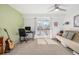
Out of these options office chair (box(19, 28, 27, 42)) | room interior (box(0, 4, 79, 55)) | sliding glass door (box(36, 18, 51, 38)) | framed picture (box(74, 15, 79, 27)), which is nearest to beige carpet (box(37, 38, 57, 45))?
room interior (box(0, 4, 79, 55))

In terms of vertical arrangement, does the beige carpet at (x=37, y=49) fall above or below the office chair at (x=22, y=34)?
below

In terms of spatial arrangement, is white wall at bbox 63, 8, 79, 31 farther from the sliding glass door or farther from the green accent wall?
the green accent wall

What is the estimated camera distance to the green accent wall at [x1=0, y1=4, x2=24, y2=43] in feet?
8.67

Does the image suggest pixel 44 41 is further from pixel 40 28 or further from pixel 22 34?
pixel 22 34

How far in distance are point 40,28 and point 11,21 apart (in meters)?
0.80

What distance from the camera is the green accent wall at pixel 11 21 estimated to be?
264cm

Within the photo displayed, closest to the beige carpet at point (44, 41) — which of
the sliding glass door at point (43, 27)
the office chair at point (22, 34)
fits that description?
the sliding glass door at point (43, 27)

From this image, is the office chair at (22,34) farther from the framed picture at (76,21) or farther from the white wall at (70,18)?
the framed picture at (76,21)

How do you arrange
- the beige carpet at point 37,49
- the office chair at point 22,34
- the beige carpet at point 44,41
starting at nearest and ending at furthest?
the beige carpet at point 37,49 < the office chair at point 22,34 < the beige carpet at point 44,41

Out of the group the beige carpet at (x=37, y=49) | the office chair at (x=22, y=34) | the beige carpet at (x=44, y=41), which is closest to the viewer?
the beige carpet at (x=37, y=49)

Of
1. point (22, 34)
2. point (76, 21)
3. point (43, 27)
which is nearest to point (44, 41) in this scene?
point (43, 27)

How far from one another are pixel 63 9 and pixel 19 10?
118cm

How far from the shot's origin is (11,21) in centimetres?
273

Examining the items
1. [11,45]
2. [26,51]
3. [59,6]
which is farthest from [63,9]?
[11,45]
